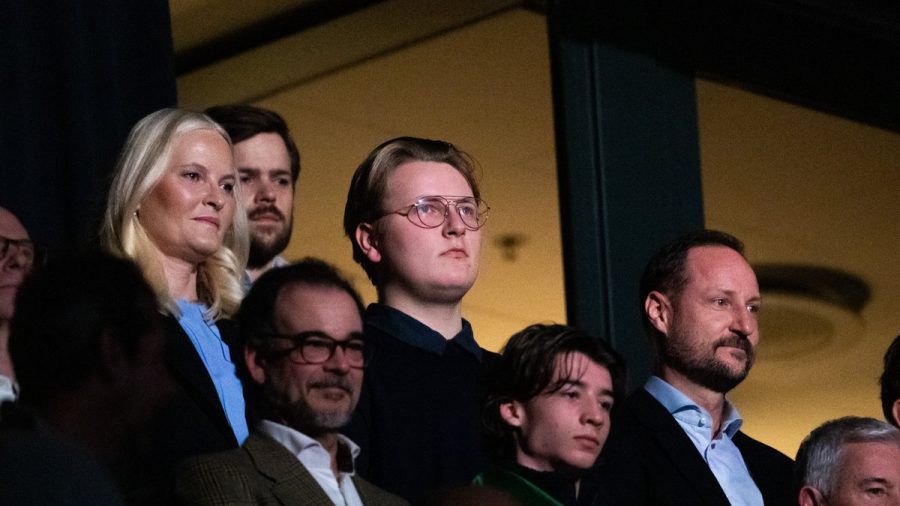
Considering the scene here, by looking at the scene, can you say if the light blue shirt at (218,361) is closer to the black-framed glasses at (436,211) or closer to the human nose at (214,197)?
the human nose at (214,197)

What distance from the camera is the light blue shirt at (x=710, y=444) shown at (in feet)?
12.5

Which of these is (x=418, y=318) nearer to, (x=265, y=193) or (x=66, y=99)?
(x=265, y=193)

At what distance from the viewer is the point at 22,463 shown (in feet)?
6.72

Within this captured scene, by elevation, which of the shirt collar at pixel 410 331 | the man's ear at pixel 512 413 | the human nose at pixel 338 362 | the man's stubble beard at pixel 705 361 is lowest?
the man's ear at pixel 512 413

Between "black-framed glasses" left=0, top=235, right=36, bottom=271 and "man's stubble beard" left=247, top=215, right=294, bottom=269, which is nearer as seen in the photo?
"black-framed glasses" left=0, top=235, right=36, bottom=271

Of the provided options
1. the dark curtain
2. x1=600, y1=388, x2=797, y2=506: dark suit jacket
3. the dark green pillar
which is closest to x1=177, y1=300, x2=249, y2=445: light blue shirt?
x1=600, y1=388, x2=797, y2=506: dark suit jacket

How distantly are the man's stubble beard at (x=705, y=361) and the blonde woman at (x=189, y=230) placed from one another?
0.90m

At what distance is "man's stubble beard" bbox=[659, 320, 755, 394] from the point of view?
12.6 ft

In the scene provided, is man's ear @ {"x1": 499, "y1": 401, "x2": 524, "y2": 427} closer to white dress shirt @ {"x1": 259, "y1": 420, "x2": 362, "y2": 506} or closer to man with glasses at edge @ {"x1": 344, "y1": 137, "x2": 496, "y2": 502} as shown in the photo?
man with glasses at edge @ {"x1": 344, "y1": 137, "x2": 496, "y2": 502}

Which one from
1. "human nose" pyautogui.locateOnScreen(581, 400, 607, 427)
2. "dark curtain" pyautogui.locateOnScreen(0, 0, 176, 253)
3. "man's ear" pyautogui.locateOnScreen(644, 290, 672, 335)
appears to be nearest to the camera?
"human nose" pyautogui.locateOnScreen(581, 400, 607, 427)

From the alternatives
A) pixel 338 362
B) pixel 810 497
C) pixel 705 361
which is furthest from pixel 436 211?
pixel 810 497

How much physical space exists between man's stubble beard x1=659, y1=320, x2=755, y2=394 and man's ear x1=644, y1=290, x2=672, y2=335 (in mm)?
Result: 35

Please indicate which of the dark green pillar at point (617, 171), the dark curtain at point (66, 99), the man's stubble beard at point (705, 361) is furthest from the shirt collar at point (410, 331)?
the dark green pillar at point (617, 171)

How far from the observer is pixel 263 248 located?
4.07 meters
